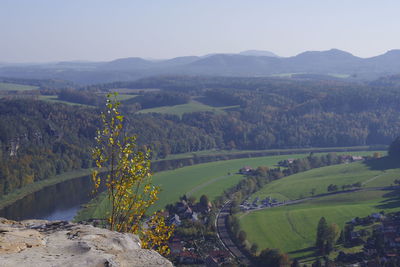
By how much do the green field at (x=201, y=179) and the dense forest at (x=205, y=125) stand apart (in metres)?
4.88

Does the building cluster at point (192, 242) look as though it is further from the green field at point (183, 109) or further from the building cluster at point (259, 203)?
the green field at point (183, 109)

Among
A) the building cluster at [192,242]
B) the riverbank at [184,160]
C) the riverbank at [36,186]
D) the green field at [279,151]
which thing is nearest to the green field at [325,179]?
the building cluster at [192,242]

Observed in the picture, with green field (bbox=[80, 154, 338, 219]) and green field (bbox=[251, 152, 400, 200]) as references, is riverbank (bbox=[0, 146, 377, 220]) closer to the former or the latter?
green field (bbox=[80, 154, 338, 219])

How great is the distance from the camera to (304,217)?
28938 millimetres

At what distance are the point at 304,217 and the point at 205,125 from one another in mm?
41260

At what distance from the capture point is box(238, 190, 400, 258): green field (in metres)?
24.9

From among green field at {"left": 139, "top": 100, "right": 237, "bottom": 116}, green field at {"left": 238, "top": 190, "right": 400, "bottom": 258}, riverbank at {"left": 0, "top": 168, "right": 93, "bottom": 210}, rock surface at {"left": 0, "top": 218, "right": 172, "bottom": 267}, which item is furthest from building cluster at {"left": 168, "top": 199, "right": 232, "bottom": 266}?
green field at {"left": 139, "top": 100, "right": 237, "bottom": 116}

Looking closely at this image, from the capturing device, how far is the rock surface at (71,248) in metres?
4.82

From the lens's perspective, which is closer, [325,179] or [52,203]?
[52,203]

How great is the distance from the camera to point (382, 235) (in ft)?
78.3

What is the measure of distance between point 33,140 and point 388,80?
94.2 metres

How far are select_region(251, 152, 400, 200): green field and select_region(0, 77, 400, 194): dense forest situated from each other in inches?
517

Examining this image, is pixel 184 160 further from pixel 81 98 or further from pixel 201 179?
pixel 81 98

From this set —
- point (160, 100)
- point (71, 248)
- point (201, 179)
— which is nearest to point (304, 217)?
point (201, 179)
